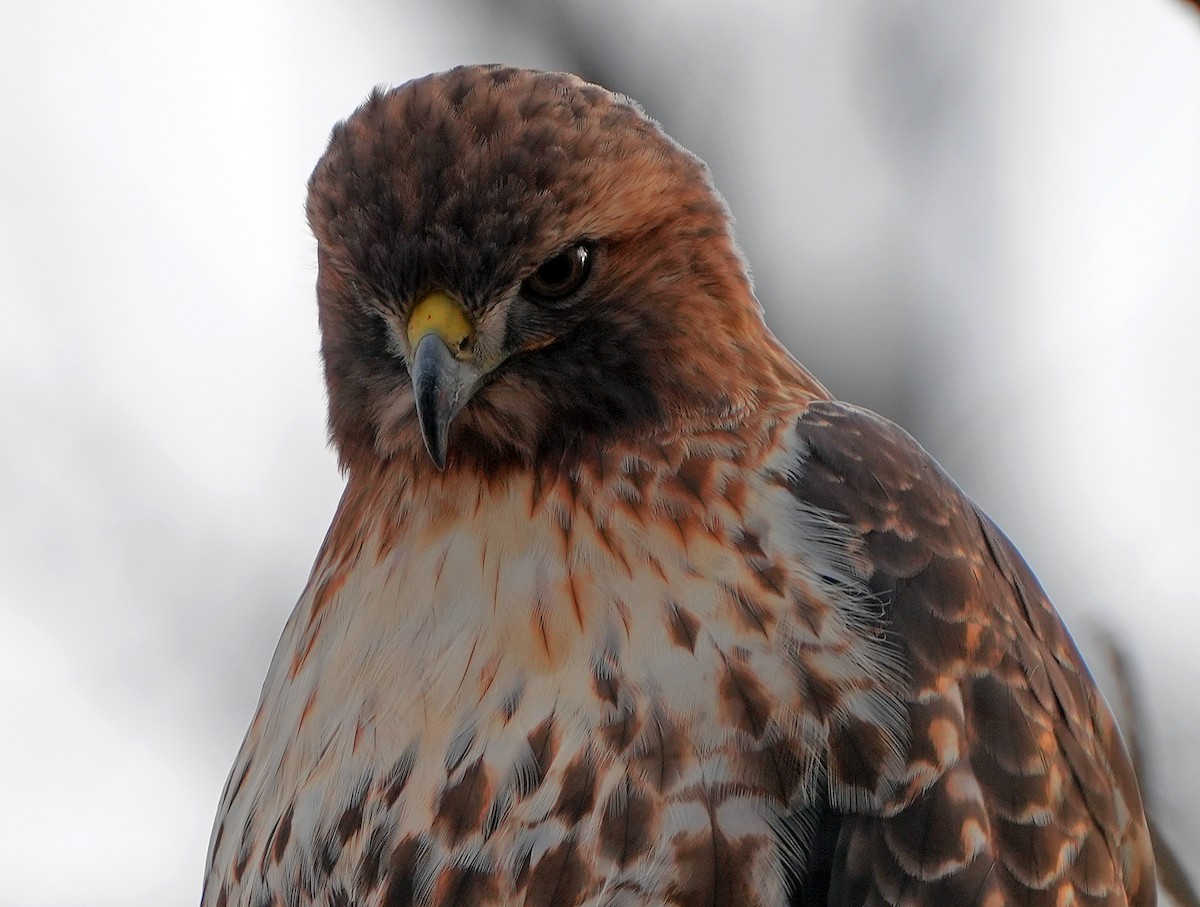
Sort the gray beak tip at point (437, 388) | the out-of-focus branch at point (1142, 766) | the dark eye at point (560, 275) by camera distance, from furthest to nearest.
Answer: the dark eye at point (560, 275), the gray beak tip at point (437, 388), the out-of-focus branch at point (1142, 766)

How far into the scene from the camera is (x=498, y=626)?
110 inches

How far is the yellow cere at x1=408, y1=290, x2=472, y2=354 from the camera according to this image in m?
2.79

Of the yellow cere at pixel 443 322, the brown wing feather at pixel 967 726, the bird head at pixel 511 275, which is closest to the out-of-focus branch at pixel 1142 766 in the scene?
the brown wing feather at pixel 967 726

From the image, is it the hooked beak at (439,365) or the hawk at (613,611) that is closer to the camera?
the hawk at (613,611)

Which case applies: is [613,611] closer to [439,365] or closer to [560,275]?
[439,365]

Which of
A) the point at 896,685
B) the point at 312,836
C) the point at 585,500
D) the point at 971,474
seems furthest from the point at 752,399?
the point at 971,474

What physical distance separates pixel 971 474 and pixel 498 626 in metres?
4.22

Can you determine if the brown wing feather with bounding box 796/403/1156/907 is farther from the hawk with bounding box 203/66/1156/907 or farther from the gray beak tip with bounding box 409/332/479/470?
the gray beak tip with bounding box 409/332/479/470

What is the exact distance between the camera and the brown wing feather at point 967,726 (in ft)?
8.59

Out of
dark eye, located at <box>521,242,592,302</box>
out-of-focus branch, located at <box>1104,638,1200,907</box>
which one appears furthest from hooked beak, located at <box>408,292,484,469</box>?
out-of-focus branch, located at <box>1104,638,1200,907</box>

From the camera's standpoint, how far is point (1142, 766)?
2664mm

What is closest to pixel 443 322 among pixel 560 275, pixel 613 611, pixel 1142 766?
pixel 560 275

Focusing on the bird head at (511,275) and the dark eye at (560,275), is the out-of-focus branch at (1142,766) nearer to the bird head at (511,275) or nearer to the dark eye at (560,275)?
the bird head at (511,275)

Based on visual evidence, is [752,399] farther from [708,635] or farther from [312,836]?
[312,836]
